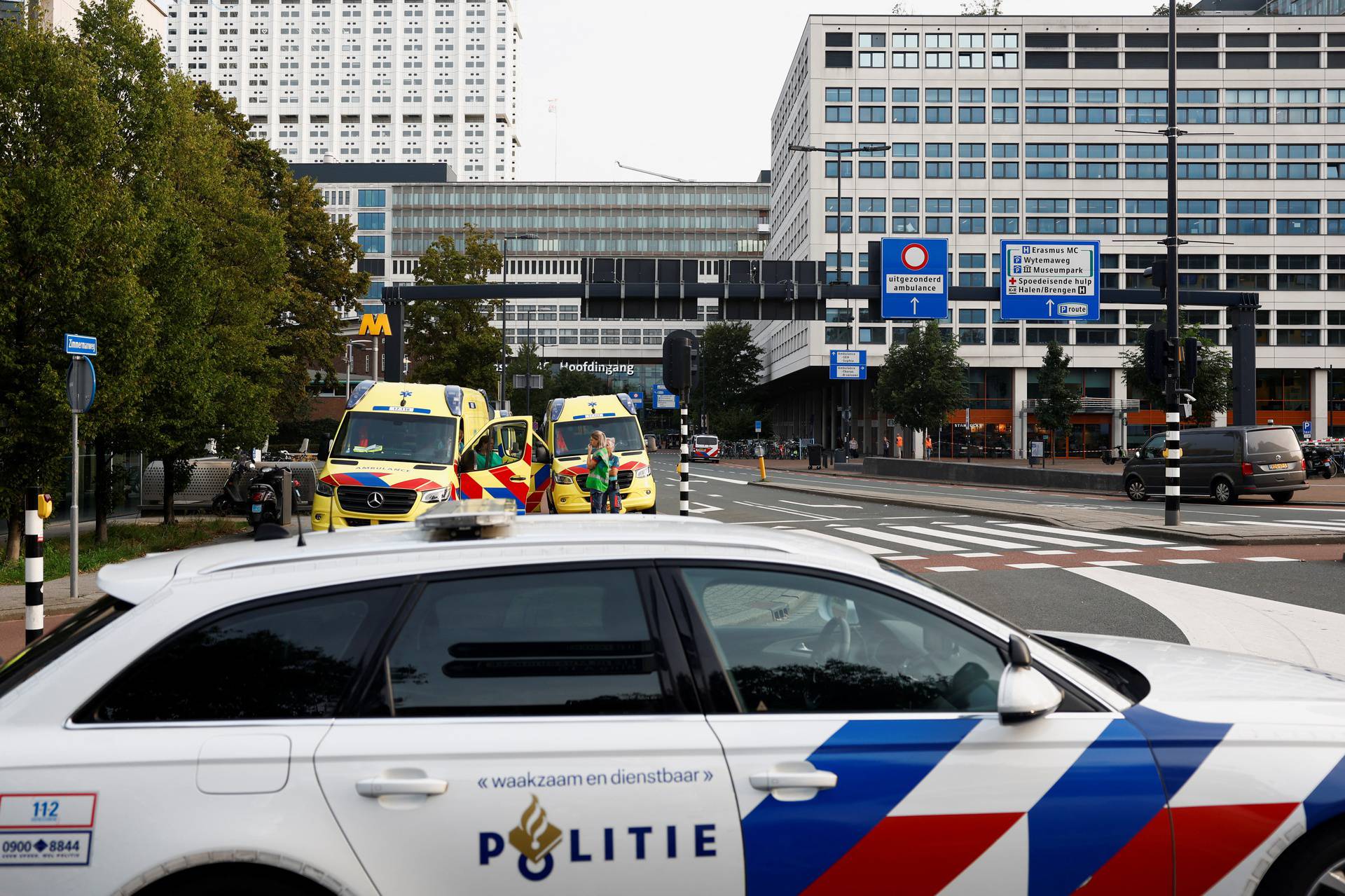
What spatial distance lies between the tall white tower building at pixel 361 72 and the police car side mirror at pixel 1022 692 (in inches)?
7018

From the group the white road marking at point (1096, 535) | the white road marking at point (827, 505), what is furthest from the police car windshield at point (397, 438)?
the white road marking at point (827, 505)

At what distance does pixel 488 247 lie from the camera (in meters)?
49.9

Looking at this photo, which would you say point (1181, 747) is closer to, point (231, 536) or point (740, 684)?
point (740, 684)

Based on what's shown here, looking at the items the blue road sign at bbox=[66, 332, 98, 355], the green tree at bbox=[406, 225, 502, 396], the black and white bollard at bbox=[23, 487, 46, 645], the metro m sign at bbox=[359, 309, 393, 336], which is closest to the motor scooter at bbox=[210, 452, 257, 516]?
the metro m sign at bbox=[359, 309, 393, 336]

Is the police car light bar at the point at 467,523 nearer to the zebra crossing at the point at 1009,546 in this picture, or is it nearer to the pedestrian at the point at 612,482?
the zebra crossing at the point at 1009,546

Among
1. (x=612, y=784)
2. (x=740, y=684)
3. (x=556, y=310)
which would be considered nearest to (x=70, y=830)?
(x=612, y=784)

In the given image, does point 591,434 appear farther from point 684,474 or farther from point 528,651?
point 528,651

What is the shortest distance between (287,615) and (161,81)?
1861 centimetres

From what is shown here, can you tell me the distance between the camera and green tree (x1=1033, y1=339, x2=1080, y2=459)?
5972cm

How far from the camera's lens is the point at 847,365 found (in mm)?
52656

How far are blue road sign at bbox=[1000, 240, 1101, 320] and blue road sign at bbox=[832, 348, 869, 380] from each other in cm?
2205

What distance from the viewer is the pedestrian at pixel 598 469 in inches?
717

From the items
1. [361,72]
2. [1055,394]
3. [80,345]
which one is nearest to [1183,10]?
[1055,394]

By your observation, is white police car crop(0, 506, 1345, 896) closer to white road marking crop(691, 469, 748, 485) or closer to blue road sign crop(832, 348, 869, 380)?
white road marking crop(691, 469, 748, 485)
